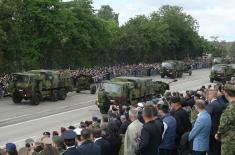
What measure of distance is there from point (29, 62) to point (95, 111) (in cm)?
1589

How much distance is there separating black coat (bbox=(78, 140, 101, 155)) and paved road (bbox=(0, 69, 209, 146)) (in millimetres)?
13168

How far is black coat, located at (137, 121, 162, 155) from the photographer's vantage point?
10109 millimetres

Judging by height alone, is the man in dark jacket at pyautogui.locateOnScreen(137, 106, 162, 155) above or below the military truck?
above

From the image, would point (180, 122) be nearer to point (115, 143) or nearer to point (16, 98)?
point (115, 143)

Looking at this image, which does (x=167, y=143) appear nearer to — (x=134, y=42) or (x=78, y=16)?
(x=78, y=16)

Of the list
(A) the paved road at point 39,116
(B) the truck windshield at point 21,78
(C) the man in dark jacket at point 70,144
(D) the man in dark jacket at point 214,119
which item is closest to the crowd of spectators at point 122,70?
(A) the paved road at point 39,116

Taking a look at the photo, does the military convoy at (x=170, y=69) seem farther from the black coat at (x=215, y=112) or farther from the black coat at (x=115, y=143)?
the black coat at (x=115, y=143)

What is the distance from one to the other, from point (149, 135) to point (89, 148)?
5.39ft

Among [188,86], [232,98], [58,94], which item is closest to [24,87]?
[58,94]

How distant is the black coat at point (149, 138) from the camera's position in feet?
33.2

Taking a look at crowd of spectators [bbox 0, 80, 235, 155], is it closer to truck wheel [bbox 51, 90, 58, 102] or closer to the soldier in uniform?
the soldier in uniform

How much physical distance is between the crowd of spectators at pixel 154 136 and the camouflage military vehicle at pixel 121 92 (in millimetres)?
16043

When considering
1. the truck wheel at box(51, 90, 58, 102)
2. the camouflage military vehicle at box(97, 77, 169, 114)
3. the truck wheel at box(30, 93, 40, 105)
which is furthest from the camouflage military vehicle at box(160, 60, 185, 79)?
the truck wheel at box(30, 93, 40, 105)

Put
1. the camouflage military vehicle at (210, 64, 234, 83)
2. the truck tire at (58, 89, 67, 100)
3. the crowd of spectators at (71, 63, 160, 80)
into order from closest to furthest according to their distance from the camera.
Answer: the truck tire at (58, 89, 67, 100) → the crowd of spectators at (71, 63, 160, 80) → the camouflage military vehicle at (210, 64, 234, 83)
